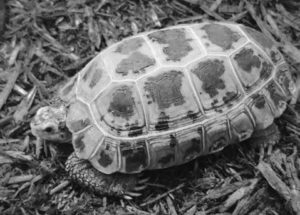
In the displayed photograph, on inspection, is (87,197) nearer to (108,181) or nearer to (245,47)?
(108,181)

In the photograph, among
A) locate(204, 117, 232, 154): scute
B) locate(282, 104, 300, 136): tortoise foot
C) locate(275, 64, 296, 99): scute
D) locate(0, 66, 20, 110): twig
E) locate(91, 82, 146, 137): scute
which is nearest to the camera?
locate(91, 82, 146, 137): scute

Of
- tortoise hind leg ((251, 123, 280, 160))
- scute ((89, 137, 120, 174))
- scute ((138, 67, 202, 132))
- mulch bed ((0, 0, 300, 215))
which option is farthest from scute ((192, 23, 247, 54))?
scute ((89, 137, 120, 174))

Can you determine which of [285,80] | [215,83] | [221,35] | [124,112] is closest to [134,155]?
[124,112]

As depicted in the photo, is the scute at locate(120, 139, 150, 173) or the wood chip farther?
the wood chip

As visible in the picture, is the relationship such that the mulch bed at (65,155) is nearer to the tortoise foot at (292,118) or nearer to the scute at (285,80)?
the tortoise foot at (292,118)

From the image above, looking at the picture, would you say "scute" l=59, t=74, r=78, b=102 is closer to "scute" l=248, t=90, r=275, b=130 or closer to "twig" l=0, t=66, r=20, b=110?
"twig" l=0, t=66, r=20, b=110

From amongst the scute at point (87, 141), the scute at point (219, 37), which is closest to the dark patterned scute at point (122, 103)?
the scute at point (87, 141)

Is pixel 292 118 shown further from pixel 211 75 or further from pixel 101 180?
pixel 101 180

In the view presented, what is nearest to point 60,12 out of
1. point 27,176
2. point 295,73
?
point 27,176
